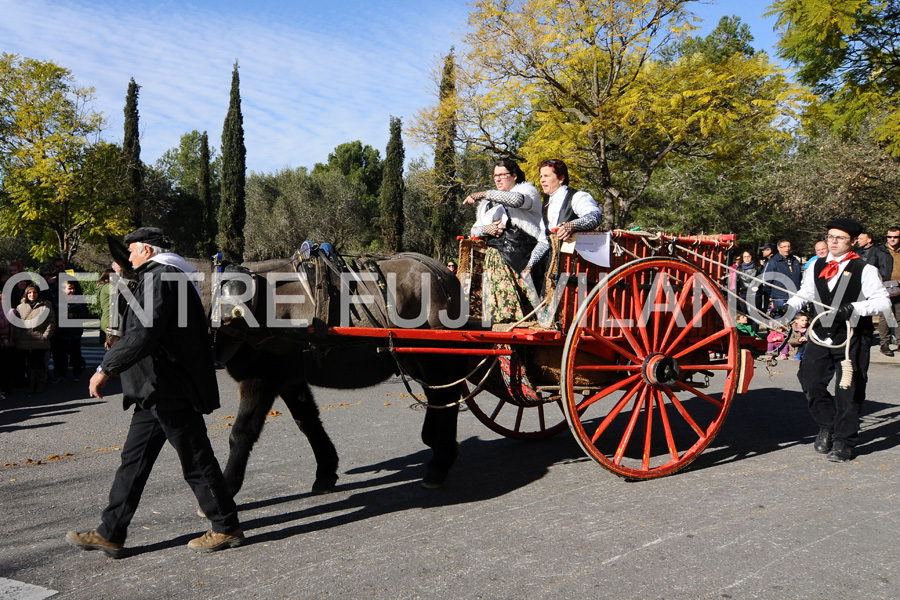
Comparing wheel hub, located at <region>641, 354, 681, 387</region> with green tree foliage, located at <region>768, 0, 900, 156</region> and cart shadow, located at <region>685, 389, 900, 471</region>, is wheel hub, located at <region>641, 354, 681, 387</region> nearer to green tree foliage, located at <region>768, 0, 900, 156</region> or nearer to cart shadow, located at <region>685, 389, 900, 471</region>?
cart shadow, located at <region>685, 389, 900, 471</region>

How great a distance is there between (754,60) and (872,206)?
11.2 metres

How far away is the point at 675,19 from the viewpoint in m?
14.7

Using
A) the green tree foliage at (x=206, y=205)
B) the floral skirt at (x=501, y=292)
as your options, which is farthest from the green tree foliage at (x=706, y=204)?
the green tree foliage at (x=206, y=205)

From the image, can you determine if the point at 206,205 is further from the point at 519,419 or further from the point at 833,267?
the point at 833,267

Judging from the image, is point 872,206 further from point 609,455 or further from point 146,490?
point 146,490

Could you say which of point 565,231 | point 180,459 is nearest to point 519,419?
point 565,231

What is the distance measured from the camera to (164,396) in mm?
3674

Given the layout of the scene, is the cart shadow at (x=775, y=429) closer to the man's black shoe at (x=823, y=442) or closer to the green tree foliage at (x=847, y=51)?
the man's black shoe at (x=823, y=442)

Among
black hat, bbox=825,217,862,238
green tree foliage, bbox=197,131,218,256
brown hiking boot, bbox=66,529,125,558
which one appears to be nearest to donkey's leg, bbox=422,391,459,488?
brown hiking boot, bbox=66,529,125,558

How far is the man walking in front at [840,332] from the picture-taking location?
5.27 metres

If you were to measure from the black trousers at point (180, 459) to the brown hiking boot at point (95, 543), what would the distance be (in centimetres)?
6

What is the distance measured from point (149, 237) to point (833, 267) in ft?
16.7

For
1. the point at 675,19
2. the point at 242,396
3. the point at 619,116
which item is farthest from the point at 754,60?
the point at 242,396

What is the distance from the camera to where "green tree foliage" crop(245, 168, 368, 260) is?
3544 centimetres
